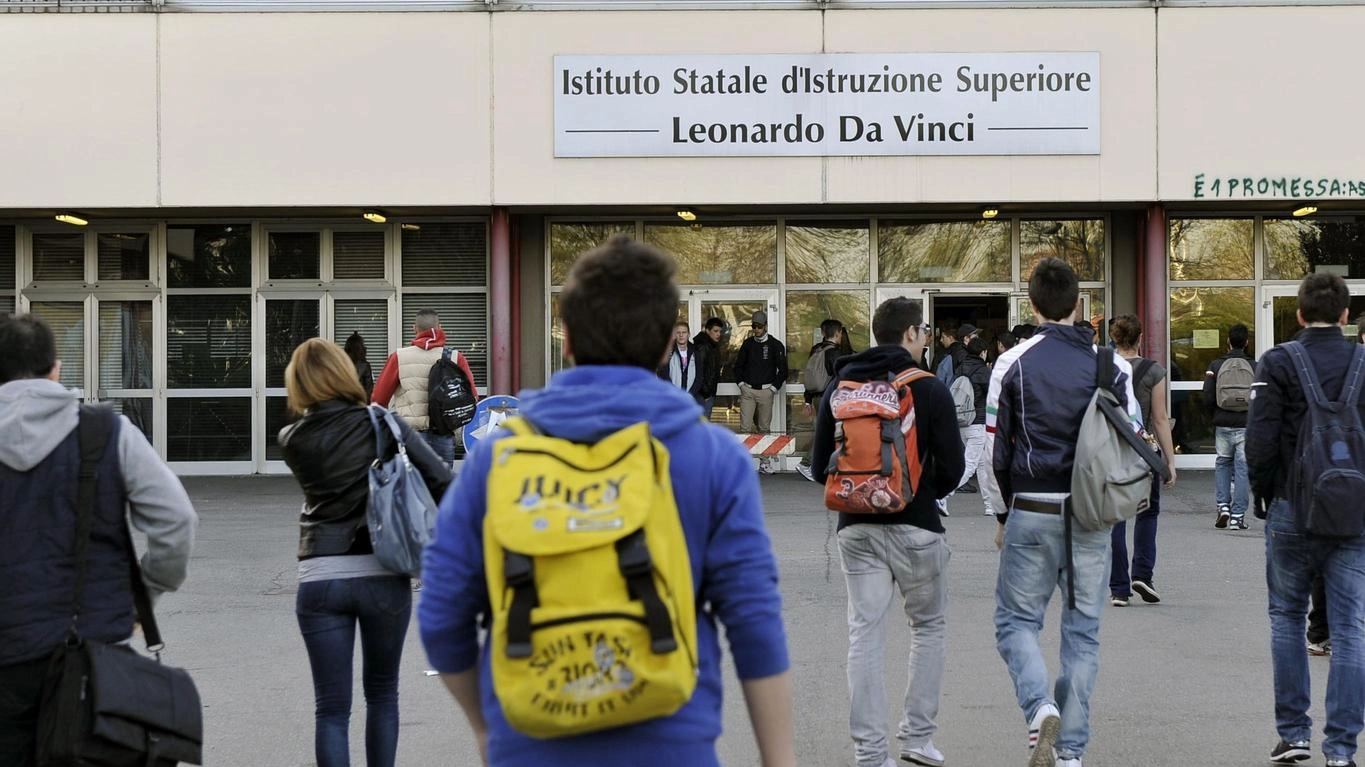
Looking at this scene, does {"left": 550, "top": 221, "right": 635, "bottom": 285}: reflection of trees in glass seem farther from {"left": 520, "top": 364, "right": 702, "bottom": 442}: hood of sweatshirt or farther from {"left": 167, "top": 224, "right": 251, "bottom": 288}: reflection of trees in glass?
{"left": 520, "top": 364, "right": 702, "bottom": 442}: hood of sweatshirt

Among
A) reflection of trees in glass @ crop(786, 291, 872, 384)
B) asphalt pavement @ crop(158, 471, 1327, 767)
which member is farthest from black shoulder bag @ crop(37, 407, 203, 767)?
reflection of trees in glass @ crop(786, 291, 872, 384)

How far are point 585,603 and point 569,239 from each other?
17342mm

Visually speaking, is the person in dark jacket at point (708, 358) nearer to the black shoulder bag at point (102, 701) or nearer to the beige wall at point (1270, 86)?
the beige wall at point (1270, 86)

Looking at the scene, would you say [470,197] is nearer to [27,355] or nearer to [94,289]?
[94,289]

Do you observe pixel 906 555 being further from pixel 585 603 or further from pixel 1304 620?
pixel 585 603

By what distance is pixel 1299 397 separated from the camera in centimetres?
602

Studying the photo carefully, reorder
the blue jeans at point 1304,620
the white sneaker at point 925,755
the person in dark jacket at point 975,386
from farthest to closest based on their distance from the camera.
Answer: the person in dark jacket at point 975,386
the white sneaker at point 925,755
the blue jeans at point 1304,620

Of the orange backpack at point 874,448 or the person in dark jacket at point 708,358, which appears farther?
the person in dark jacket at point 708,358

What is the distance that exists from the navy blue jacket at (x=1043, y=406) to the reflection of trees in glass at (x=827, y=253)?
13690 mm

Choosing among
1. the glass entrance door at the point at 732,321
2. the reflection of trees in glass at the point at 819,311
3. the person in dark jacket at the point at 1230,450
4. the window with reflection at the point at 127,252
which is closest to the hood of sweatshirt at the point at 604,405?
the person in dark jacket at the point at 1230,450

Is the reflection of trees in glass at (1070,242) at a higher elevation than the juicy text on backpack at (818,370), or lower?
higher

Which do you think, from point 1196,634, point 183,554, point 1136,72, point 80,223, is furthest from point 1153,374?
point 80,223

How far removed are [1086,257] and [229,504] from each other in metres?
11.0

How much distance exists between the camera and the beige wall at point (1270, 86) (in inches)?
682
